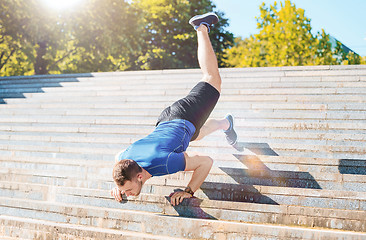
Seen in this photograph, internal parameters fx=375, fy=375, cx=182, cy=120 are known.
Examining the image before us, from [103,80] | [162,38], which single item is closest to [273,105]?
[103,80]

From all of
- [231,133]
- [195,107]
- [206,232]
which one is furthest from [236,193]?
[231,133]

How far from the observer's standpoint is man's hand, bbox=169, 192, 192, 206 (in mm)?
4333

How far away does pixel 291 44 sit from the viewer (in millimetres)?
22266

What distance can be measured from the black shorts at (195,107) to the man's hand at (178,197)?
2.99ft

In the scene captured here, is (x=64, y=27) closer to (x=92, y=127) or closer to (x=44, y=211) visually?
(x=92, y=127)

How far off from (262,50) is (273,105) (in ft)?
55.1

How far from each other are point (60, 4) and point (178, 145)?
19567 millimetres

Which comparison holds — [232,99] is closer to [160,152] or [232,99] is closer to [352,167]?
[352,167]

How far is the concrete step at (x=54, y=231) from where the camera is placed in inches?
158

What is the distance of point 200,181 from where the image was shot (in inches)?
176

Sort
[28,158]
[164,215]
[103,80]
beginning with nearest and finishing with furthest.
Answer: [164,215]
[28,158]
[103,80]

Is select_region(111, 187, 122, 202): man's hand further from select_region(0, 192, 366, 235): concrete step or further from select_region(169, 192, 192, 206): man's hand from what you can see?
select_region(169, 192, 192, 206): man's hand

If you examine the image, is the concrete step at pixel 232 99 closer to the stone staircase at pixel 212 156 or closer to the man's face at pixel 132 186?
the stone staircase at pixel 212 156

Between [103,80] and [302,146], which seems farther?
[103,80]
